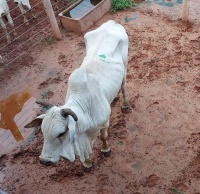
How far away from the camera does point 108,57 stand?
4480mm

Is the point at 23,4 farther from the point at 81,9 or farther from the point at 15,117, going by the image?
the point at 15,117

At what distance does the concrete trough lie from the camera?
7240 mm

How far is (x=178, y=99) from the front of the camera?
5.47 m

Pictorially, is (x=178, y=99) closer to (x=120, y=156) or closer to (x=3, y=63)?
(x=120, y=156)

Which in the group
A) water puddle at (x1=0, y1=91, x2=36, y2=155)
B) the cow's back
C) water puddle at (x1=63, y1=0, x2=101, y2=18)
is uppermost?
the cow's back

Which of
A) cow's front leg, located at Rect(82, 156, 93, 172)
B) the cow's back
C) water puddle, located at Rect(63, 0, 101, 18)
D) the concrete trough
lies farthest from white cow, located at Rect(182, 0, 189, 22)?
cow's front leg, located at Rect(82, 156, 93, 172)

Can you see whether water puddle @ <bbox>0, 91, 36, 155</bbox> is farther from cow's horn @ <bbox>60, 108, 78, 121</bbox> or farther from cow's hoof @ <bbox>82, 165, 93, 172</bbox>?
cow's horn @ <bbox>60, 108, 78, 121</bbox>

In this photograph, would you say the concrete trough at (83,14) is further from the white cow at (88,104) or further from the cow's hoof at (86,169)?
the cow's hoof at (86,169)

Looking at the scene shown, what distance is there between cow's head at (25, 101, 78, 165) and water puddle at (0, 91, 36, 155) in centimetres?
191

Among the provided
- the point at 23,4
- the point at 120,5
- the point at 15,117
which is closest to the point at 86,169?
the point at 15,117

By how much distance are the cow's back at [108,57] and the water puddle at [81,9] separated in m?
2.85

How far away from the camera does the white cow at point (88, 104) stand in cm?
342

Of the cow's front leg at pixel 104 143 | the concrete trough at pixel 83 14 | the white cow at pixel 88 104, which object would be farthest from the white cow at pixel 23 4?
the cow's front leg at pixel 104 143

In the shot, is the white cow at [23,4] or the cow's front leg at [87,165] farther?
the white cow at [23,4]
